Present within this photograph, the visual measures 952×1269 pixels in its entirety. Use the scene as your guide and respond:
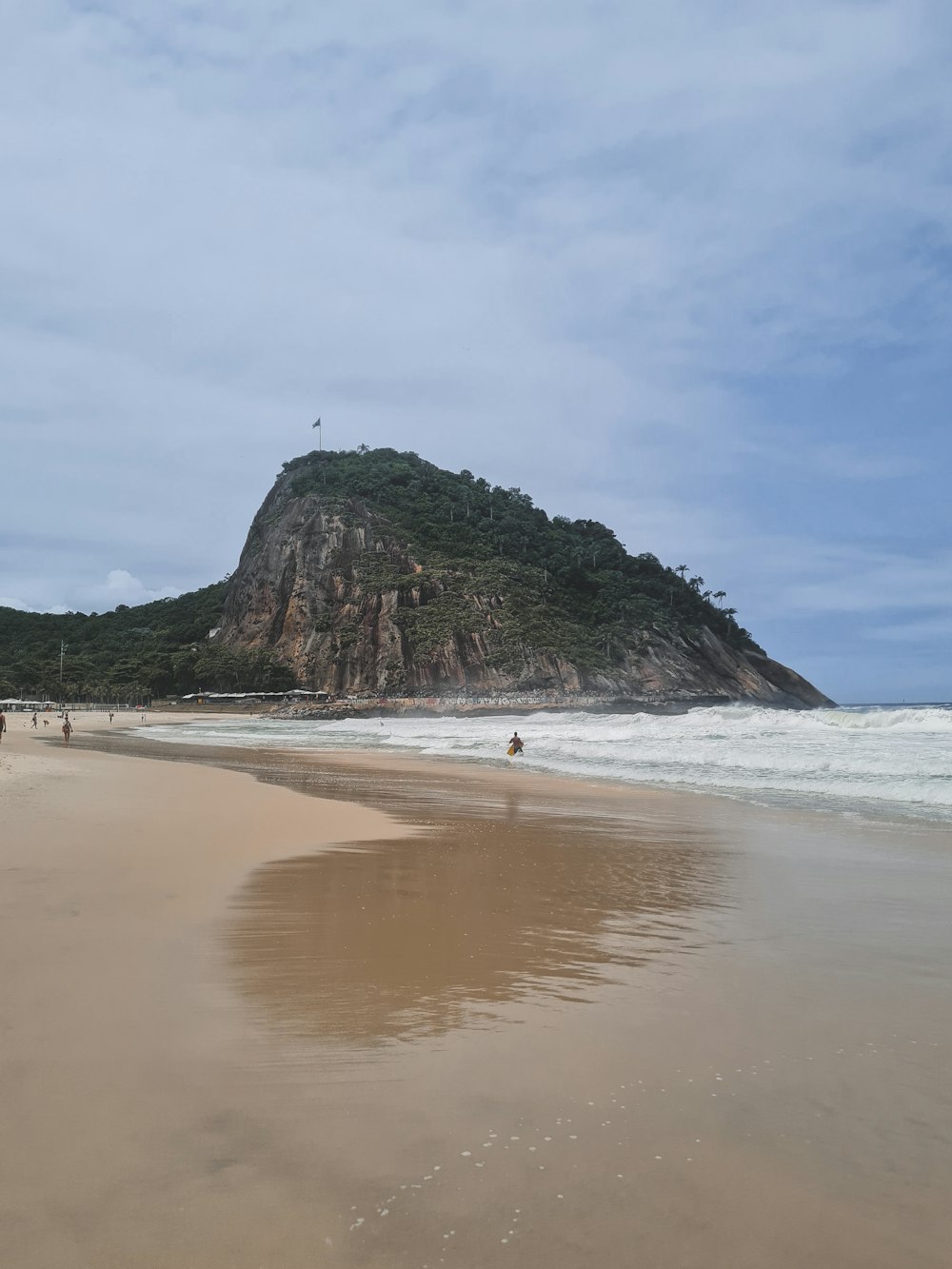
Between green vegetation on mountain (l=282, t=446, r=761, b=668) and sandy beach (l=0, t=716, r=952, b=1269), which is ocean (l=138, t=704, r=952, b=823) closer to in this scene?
sandy beach (l=0, t=716, r=952, b=1269)

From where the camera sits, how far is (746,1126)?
117 inches

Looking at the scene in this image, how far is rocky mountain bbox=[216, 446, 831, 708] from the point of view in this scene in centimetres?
10138

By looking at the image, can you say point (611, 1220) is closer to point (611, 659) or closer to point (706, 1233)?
point (706, 1233)

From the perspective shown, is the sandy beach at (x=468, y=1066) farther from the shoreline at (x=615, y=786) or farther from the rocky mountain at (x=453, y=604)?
the rocky mountain at (x=453, y=604)

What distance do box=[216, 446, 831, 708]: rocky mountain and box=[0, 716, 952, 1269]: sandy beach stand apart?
301ft

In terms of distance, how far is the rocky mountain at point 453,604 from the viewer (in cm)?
10138

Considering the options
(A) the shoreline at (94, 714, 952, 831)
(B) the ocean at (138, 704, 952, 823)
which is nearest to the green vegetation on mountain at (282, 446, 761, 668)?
(B) the ocean at (138, 704, 952, 823)

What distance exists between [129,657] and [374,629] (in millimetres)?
36737

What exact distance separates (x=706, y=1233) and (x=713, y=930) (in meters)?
3.48

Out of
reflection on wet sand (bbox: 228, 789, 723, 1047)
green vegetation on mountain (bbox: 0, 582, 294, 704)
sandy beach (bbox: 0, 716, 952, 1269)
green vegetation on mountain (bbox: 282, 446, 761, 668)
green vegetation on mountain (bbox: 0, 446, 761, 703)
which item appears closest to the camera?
sandy beach (bbox: 0, 716, 952, 1269)

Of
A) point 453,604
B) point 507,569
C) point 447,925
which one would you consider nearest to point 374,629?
point 453,604

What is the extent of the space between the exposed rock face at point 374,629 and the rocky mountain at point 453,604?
19cm

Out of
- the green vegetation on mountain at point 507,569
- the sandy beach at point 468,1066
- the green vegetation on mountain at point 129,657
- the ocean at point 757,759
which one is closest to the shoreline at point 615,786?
the ocean at point 757,759

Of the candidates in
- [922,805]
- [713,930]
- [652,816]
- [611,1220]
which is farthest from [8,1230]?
[922,805]
